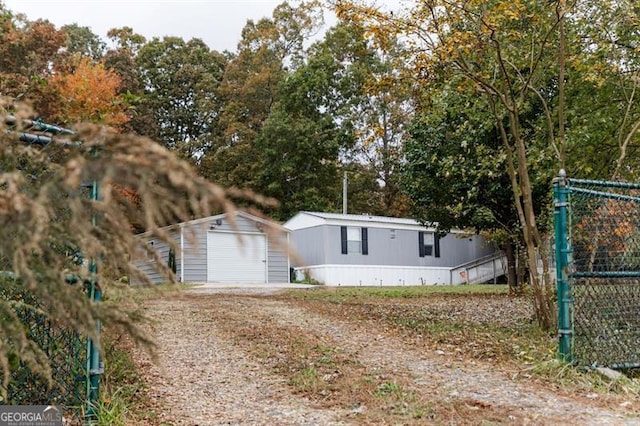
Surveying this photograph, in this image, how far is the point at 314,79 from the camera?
84.2ft

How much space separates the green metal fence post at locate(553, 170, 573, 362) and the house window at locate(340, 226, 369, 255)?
1543 centimetres

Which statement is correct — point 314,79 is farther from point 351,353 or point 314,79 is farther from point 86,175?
point 86,175

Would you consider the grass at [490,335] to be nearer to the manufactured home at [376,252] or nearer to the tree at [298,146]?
the manufactured home at [376,252]

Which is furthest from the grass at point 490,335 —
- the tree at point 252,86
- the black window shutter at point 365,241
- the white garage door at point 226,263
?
the tree at point 252,86

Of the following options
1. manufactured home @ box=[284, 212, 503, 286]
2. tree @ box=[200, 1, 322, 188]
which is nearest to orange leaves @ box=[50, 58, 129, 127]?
tree @ box=[200, 1, 322, 188]

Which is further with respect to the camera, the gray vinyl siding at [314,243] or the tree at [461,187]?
the gray vinyl siding at [314,243]

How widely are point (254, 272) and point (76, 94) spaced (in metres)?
8.22

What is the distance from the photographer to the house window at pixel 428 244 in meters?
22.2

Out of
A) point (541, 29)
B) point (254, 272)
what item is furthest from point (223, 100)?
point (541, 29)

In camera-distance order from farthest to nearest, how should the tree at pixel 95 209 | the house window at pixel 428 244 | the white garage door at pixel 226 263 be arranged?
the house window at pixel 428 244, the white garage door at pixel 226 263, the tree at pixel 95 209

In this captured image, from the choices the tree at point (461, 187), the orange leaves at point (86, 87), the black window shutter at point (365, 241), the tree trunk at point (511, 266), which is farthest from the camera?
the black window shutter at point (365, 241)

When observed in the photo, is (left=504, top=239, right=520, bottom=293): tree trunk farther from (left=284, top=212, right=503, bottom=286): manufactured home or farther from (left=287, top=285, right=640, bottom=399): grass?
(left=284, top=212, right=503, bottom=286): manufactured home

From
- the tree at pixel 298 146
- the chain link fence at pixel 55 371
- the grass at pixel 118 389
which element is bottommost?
the grass at pixel 118 389

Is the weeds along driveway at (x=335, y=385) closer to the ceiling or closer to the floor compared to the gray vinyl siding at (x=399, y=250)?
closer to the floor
